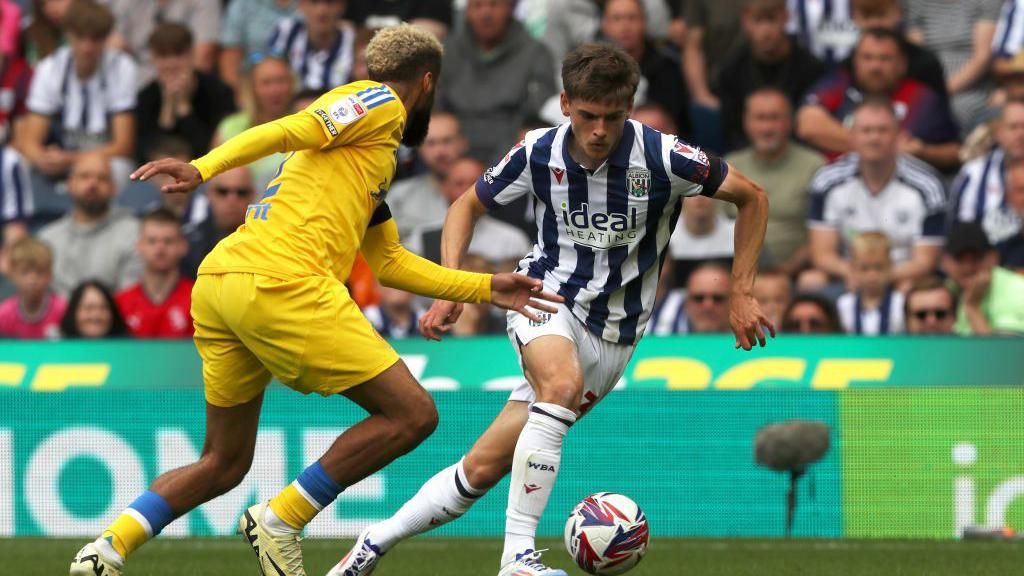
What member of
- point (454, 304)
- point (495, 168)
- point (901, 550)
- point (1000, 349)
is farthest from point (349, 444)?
point (1000, 349)

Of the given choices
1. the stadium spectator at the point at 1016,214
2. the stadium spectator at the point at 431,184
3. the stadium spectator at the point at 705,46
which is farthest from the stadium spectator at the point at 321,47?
the stadium spectator at the point at 1016,214

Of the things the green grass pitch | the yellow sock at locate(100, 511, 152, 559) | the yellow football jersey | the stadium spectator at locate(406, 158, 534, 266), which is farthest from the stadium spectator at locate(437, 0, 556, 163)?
the yellow sock at locate(100, 511, 152, 559)

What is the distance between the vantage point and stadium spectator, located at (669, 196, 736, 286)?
1161 centimetres

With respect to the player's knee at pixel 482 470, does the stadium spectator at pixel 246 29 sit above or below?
above

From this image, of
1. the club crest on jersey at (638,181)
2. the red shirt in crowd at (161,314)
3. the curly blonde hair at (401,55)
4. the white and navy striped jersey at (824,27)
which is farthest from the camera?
the white and navy striped jersey at (824,27)

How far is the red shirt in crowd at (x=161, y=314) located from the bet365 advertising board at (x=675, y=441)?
4.67 ft

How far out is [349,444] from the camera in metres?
6.16

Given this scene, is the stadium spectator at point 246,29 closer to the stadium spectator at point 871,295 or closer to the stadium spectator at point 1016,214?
the stadium spectator at point 871,295

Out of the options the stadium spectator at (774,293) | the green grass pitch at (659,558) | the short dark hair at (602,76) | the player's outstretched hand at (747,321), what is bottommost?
the green grass pitch at (659,558)

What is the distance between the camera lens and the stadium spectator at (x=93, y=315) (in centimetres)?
1143

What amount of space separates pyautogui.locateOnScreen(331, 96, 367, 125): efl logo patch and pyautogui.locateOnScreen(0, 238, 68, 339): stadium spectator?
675 cm

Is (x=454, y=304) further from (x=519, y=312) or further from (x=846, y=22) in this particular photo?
Result: (x=846, y=22)

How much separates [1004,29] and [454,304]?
7.21m

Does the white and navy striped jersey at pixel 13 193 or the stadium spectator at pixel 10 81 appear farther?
the stadium spectator at pixel 10 81
